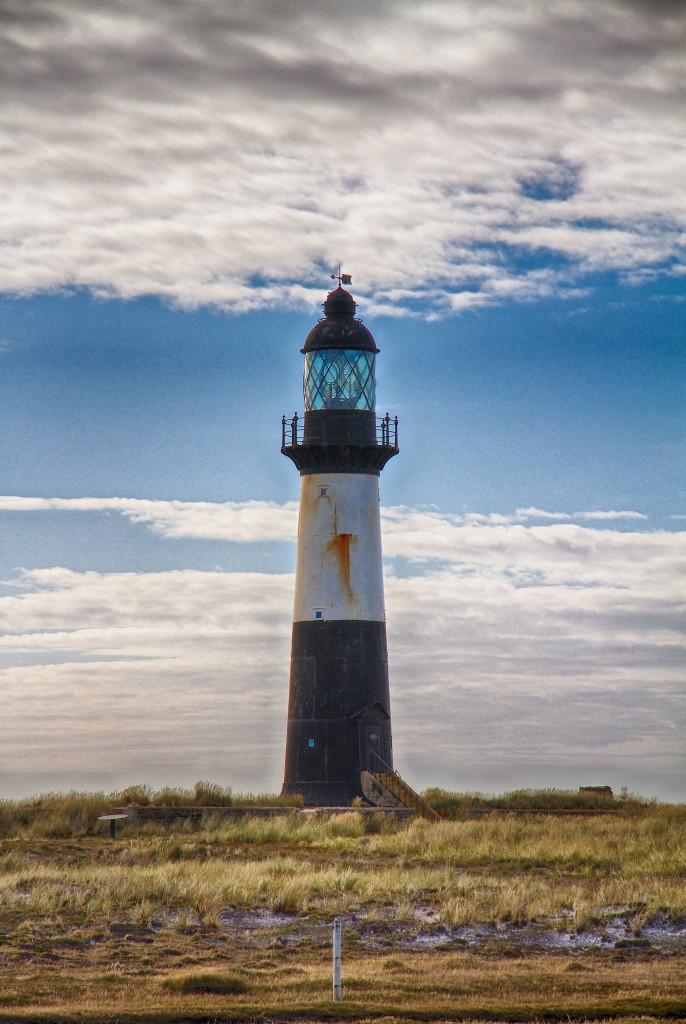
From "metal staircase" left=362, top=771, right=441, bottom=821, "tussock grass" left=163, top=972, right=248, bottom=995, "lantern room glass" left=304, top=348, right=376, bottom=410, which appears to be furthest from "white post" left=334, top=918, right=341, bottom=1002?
"lantern room glass" left=304, top=348, right=376, bottom=410

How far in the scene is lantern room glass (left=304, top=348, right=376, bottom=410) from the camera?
40.4 meters

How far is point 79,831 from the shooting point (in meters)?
34.9

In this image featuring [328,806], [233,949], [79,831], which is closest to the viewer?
[233,949]

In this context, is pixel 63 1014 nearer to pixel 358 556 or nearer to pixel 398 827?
pixel 398 827

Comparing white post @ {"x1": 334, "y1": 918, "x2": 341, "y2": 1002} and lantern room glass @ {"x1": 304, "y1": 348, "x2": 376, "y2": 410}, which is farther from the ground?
lantern room glass @ {"x1": 304, "y1": 348, "x2": 376, "y2": 410}

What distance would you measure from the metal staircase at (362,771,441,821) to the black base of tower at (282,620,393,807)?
2.29 ft

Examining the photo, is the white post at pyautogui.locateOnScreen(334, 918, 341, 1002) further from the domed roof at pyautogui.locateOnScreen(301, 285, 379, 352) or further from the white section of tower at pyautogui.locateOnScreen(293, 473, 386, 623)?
the domed roof at pyautogui.locateOnScreen(301, 285, 379, 352)

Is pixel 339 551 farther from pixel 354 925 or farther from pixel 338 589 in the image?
pixel 354 925

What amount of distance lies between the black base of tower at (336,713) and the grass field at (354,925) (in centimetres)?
509

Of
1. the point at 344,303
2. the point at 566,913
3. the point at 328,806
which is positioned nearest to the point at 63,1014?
the point at 566,913


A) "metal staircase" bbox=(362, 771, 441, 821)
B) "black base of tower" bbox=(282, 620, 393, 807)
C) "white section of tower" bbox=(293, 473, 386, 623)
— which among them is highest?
"white section of tower" bbox=(293, 473, 386, 623)

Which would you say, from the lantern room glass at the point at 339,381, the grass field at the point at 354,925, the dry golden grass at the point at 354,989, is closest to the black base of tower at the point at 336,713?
the grass field at the point at 354,925

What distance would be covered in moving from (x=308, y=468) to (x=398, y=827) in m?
10.6

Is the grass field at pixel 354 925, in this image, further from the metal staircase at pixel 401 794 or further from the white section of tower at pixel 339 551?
the white section of tower at pixel 339 551
